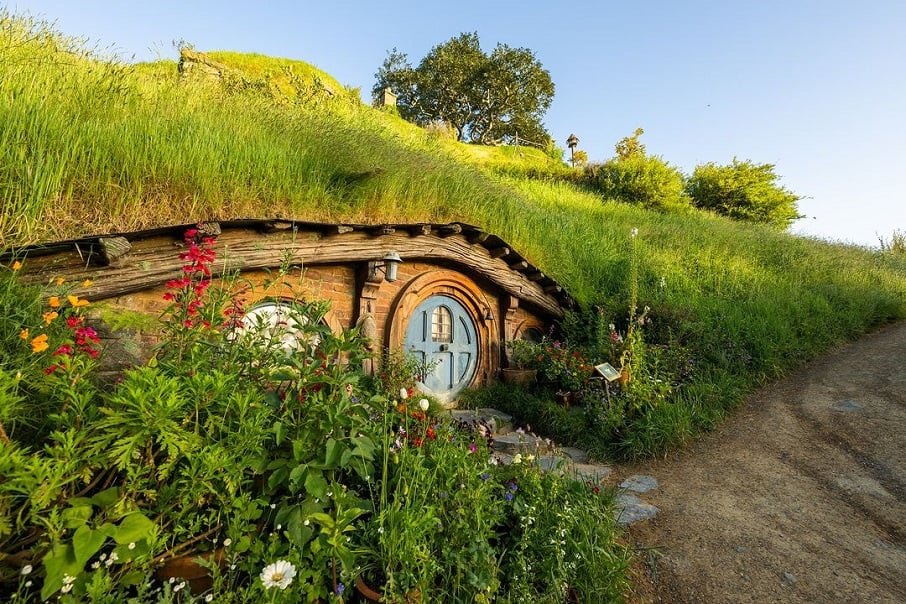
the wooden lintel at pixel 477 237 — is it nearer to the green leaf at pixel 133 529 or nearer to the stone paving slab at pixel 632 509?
the stone paving slab at pixel 632 509

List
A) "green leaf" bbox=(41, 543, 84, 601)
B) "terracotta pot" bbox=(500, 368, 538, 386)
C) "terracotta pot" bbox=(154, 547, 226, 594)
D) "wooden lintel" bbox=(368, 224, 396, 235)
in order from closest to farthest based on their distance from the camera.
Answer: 1. "green leaf" bbox=(41, 543, 84, 601)
2. "terracotta pot" bbox=(154, 547, 226, 594)
3. "wooden lintel" bbox=(368, 224, 396, 235)
4. "terracotta pot" bbox=(500, 368, 538, 386)

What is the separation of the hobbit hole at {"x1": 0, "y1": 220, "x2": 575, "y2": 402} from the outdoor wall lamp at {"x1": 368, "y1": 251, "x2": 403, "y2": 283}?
1 centimetres

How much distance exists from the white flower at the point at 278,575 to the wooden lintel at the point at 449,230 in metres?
5.05

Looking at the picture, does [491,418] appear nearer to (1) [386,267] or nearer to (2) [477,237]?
(1) [386,267]

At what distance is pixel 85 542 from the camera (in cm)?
153

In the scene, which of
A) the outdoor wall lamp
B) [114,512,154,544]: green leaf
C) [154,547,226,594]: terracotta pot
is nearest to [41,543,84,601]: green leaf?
[114,512,154,544]: green leaf

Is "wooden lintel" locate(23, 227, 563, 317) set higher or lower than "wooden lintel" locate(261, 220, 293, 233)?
lower

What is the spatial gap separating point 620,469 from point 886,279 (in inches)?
465

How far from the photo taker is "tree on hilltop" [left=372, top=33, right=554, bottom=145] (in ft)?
113

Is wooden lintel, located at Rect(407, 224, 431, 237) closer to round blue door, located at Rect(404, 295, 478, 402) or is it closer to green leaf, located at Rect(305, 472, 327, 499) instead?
round blue door, located at Rect(404, 295, 478, 402)

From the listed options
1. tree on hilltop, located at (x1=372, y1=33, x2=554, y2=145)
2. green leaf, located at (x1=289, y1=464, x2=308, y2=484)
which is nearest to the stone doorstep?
green leaf, located at (x1=289, y1=464, x2=308, y2=484)

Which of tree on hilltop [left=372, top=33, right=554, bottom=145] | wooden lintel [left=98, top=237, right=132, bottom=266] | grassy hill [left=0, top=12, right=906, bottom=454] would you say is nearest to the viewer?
wooden lintel [left=98, top=237, right=132, bottom=266]

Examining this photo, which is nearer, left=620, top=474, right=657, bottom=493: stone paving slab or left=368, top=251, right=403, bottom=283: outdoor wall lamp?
left=620, top=474, right=657, bottom=493: stone paving slab

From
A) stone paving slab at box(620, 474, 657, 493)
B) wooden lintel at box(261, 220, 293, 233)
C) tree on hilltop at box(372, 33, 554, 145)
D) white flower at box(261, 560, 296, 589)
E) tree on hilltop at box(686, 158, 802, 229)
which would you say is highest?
tree on hilltop at box(372, 33, 554, 145)
